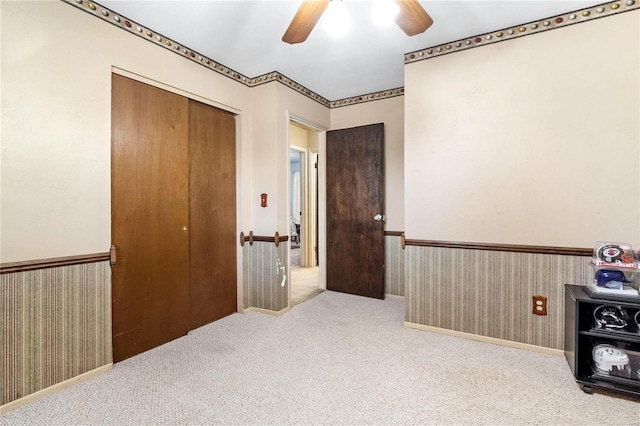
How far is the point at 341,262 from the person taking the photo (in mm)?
4059

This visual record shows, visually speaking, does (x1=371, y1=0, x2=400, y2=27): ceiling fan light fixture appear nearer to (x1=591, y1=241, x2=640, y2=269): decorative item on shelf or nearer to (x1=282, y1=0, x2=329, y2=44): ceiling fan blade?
(x1=282, y1=0, x2=329, y2=44): ceiling fan blade

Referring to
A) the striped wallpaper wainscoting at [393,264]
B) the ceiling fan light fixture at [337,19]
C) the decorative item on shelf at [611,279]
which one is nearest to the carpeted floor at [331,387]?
the decorative item on shelf at [611,279]

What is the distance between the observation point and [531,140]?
7.80 ft

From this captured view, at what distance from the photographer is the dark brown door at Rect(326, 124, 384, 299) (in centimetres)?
376

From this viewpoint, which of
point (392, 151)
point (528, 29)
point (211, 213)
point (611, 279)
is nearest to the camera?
point (611, 279)

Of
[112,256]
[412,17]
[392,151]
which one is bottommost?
[112,256]

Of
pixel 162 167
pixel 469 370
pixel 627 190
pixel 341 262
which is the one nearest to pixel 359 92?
pixel 341 262

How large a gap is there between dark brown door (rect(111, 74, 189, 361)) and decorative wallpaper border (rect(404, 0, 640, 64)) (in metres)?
2.19

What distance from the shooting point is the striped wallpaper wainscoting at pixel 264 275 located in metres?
3.24

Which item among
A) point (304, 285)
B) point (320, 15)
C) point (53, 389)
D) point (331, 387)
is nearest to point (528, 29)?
point (320, 15)

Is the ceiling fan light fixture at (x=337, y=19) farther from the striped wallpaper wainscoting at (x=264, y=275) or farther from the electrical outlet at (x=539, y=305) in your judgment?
the electrical outlet at (x=539, y=305)

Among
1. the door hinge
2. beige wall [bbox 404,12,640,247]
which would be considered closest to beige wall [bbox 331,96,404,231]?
beige wall [bbox 404,12,640,247]

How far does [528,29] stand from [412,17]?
1384mm

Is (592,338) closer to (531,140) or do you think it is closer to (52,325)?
(531,140)
